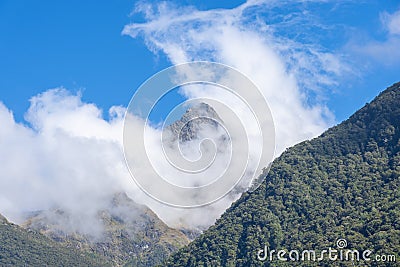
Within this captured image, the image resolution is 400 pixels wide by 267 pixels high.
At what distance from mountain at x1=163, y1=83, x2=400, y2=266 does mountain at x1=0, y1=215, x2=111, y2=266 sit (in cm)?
7383

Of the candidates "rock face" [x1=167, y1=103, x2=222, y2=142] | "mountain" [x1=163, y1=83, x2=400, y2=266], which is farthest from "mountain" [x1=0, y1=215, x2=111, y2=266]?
"mountain" [x1=163, y1=83, x2=400, y2=266]

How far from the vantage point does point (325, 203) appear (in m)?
68.4

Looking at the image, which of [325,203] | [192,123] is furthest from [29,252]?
[325,203]

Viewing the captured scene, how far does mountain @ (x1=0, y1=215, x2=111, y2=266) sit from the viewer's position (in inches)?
5551

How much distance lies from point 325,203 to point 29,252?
98.7 meters

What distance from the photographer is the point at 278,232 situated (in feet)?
219

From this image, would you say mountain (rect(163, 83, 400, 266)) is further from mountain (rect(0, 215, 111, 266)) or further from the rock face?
mountain (rect(0, 215, 111, 266))

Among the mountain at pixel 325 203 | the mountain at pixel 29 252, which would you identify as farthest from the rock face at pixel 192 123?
the mountain at pixel 29 252

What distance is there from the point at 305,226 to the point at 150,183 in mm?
45575

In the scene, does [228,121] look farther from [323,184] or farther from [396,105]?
[396,105]

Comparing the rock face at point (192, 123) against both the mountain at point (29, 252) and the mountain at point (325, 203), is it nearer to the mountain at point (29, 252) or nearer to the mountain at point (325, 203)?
the mountain at point (325, 203)

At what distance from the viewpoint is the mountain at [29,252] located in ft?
463

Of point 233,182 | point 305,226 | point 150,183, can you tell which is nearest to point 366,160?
point 305,226

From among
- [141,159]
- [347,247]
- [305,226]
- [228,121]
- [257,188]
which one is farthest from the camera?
[257,188]
